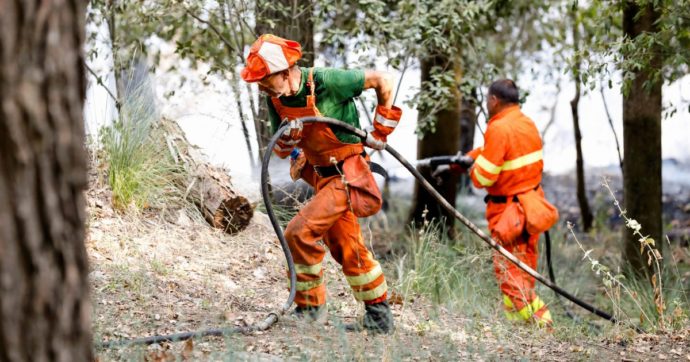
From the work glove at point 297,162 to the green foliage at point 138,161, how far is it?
1722mm

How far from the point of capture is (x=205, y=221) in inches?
268

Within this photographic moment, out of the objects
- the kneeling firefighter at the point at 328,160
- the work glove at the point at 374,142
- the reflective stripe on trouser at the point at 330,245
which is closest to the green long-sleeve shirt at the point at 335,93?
the kneeling firefighter at the point at 328,160

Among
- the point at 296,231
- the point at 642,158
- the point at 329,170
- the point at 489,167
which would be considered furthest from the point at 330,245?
the point at 642,158

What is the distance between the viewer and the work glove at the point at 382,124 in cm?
491

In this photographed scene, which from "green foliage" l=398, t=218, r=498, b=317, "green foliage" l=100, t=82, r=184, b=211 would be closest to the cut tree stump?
"green foliage" l=100, t=82, r=184, b=211

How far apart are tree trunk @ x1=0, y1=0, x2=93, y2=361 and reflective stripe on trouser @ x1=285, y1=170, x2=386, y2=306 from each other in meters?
2.70

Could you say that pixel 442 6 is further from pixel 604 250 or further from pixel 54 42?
pixel 54 42

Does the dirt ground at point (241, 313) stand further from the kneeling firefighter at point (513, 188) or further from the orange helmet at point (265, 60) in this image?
the orange helmet at point (265, 60)

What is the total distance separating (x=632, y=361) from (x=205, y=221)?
11.5 ft

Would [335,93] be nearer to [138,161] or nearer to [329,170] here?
[329,170]

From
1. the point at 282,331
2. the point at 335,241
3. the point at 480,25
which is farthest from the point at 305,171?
the point at 480,25

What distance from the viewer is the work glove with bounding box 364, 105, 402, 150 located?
491cm

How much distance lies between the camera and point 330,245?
5.13m

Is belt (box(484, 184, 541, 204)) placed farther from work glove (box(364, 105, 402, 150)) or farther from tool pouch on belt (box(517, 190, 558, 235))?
work glove (box(364, 105, 402, 150))
